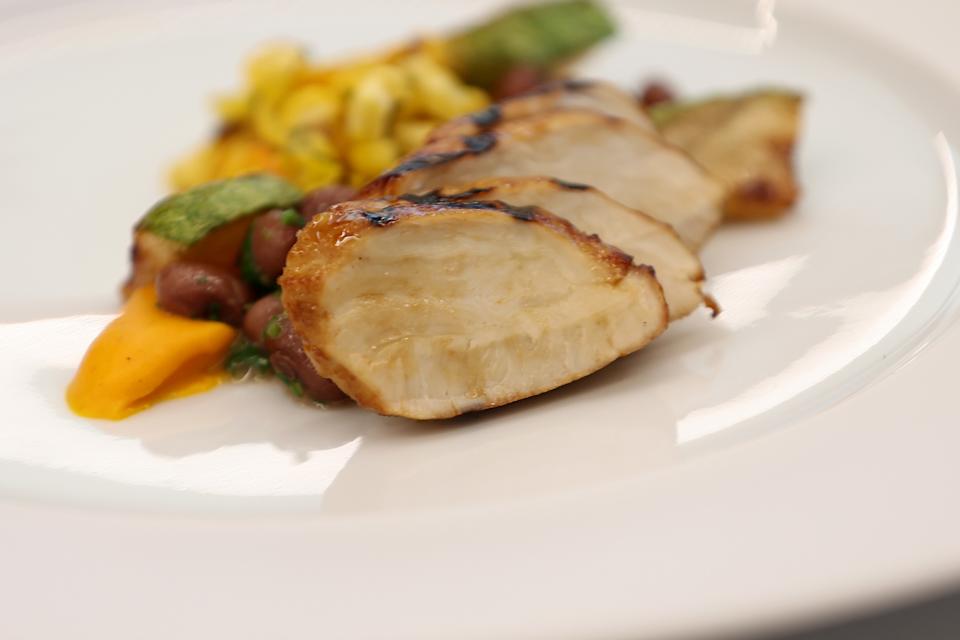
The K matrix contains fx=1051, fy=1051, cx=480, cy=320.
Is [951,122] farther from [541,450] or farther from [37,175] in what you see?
[37,175]

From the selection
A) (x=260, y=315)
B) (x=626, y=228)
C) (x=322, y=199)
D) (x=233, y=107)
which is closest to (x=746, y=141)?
(x=626, y=228)

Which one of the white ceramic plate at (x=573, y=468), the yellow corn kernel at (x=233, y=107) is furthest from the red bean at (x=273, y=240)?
the yellow corn kernel at (x=233, y=107)

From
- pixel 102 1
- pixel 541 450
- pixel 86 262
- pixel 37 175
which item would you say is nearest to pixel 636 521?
pixel 541 450

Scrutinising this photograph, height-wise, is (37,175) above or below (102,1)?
below

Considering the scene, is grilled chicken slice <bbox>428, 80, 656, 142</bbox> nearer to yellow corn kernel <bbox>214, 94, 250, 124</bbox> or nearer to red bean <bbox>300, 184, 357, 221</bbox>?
red bean <bbox>300, 184, 357, 221</bbox>

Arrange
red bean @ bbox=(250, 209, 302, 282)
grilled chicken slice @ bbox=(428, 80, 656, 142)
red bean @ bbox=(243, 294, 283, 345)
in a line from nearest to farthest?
1. red bean @ bbox=(243, 294, 283, 345)
2. red bean @ bbox=(250, 209, 302, 282)
3. grilled chicken slice @ bbox=(428, 80, 656, 142)

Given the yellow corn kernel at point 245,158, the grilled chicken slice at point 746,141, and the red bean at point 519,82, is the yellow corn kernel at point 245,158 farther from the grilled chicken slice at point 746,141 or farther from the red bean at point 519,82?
the grilled chicken slice at point 746,141

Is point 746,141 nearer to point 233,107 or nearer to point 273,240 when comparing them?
point 273,240

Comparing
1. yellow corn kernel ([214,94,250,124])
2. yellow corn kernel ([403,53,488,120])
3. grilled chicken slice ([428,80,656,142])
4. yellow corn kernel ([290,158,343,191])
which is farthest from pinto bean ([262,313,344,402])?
yellow corn kernel ([214,94,250,124])
